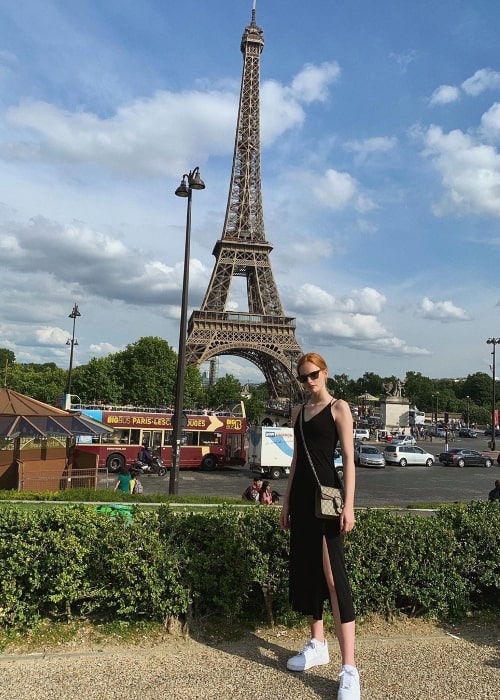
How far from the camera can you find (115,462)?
25.3 meters

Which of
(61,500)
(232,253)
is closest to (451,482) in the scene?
(61,500)

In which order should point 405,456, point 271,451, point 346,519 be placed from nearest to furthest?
1. point 346,519
2. point 271,451
3. point 405,456

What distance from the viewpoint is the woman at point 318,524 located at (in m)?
3.77

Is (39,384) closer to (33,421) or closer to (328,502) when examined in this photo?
(33,421)

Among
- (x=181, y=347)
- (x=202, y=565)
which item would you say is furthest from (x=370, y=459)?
(x=202, y=565)

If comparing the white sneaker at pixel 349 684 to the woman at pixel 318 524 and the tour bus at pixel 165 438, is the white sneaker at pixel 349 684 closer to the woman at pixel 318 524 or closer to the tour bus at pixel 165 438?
the woman at pixel 318 524

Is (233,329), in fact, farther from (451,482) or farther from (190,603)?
(190,603)

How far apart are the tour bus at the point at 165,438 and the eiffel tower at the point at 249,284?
1081 inches

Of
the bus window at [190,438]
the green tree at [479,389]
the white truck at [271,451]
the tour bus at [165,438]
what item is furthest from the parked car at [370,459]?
the green tree at [479,389]

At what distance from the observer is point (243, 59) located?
70.4m

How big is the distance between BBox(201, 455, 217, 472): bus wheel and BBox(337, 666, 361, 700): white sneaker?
24.4m

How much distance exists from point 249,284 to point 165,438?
4129cm

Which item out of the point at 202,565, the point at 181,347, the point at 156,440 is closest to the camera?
the point at 202,565

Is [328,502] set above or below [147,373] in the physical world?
below
